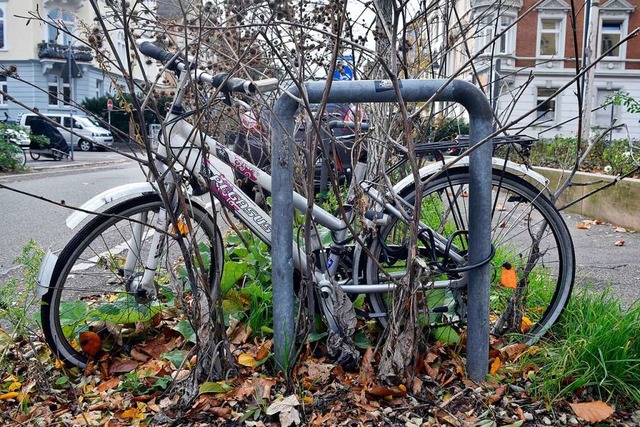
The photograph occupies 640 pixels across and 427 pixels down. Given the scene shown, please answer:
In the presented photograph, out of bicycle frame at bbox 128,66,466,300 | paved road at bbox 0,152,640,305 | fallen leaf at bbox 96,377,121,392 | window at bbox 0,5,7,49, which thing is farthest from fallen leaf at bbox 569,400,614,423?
window at bbox 0,5,7,49

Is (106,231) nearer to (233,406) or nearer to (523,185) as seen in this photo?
(233,406)

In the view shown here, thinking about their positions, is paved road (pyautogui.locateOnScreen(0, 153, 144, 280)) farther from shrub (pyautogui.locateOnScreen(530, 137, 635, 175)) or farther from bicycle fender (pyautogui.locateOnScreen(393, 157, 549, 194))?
shrub (pyautogui.locateOnScreen(530, 137, 635, 175))

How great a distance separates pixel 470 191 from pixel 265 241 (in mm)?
899

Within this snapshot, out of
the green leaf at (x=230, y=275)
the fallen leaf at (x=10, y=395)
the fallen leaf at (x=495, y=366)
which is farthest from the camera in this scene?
the green leaf at (x=230, y=275)

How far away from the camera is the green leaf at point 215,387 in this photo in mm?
2391

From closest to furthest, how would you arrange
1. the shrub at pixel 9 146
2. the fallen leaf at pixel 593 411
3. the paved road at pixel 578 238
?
the fallen leaf at pixel 593 411, the paved road at pixel 578 238, the shrub at pixel 9 146

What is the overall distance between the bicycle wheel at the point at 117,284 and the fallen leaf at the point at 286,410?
21.4 inches

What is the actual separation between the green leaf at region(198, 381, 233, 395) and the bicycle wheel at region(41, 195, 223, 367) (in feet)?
1.31

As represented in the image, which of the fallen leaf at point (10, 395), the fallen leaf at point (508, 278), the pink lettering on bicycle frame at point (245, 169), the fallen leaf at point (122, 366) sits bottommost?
the fallen leaf at point (10, 395)

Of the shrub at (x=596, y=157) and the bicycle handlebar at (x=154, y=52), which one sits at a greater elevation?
the bicycle handlebar at (x=154, y=52)

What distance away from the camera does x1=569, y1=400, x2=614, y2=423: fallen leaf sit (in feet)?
7.36

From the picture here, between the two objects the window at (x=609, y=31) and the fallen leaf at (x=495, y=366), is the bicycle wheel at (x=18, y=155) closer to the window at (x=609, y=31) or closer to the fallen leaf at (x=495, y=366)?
the fallen leaf at (x=495, y=366)

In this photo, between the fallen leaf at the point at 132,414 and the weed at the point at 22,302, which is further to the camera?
the weed at the point at 22,302

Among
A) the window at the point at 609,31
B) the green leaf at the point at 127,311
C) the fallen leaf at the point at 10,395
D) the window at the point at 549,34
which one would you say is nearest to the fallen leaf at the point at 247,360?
the green leaf at the point at 127,311
